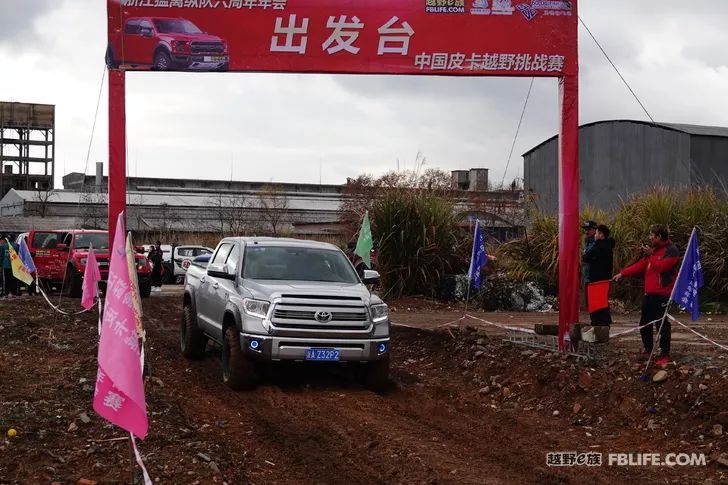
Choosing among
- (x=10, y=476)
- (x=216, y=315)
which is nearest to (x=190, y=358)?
(x=216, y=315)

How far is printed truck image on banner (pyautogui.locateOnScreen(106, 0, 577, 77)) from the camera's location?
12.6 metres

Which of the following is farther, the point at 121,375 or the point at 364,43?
the point at 364,43

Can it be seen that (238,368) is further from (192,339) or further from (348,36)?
(348,36)

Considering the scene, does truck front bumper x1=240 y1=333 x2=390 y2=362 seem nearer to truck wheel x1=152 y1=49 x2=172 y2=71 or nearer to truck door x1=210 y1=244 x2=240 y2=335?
truck door x1=210 y1=244 x2=240 y2=335

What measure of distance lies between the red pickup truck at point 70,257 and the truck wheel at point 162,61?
12.3 m

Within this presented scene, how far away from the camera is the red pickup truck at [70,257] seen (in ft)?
80.6

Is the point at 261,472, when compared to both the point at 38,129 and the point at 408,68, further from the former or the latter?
the point at 38,129

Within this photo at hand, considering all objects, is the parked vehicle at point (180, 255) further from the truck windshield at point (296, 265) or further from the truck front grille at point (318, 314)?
the truck front grille at point (318, 314)

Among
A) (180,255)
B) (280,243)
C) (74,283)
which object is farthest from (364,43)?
(180,255)

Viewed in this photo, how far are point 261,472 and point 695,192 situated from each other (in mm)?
18421

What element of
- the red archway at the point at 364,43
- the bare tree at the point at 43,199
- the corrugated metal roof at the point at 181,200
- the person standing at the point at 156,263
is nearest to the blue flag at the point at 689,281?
the red archway at the point at 364,43

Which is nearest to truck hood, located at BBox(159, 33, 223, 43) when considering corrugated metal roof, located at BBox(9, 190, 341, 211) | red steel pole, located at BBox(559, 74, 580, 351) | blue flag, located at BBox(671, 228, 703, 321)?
red steel pole, located at BBox(559, 74, 580, 351)

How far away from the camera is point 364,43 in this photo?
12820 millimetres

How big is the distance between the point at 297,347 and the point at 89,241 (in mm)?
16456
